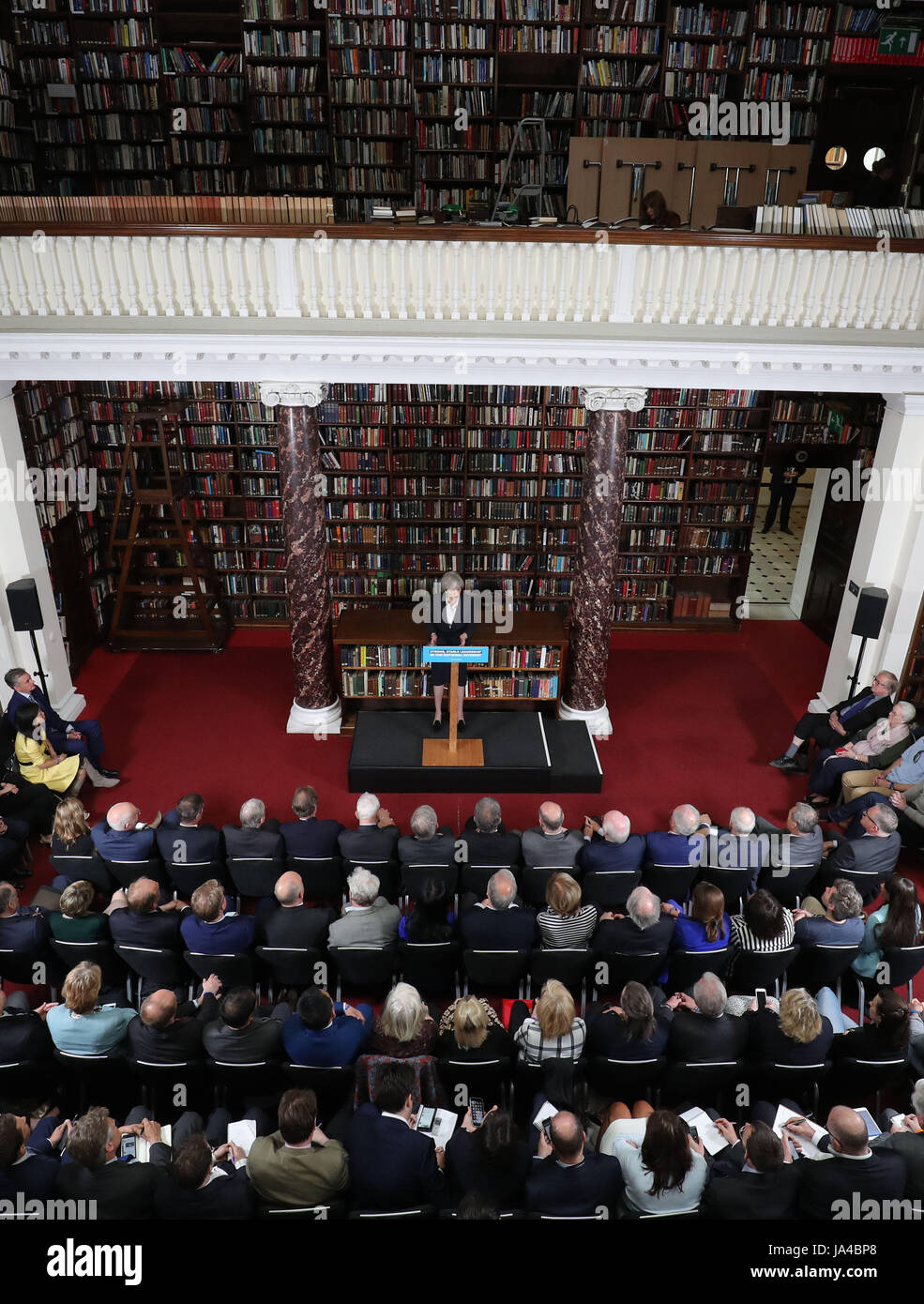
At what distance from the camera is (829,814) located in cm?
659

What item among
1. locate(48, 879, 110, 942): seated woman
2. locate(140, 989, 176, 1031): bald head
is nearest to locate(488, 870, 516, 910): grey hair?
locate(140, 989, 176, 1031): bald head

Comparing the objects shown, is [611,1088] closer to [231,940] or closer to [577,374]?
[231,940]

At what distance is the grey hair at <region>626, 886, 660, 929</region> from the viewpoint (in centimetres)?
443

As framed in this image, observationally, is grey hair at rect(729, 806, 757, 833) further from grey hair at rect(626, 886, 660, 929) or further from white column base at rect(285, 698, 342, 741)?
white column base at rect(285, 698, 342, 741)

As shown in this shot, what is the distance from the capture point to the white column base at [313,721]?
773 cm

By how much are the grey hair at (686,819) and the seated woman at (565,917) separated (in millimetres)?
830

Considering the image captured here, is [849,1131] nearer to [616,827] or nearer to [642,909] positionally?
[642,909]

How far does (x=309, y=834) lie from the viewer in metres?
5.33

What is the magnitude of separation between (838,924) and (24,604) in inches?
230

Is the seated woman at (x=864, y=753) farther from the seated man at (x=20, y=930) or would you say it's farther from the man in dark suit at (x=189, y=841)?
the seated man at (x=20, y=930)

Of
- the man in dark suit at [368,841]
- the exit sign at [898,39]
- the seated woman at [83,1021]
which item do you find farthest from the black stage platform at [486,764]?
the exit sign at [898,39]

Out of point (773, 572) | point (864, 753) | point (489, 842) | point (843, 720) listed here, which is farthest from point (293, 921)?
point (773, 572)

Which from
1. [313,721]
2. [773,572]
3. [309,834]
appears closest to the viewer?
[309,834]

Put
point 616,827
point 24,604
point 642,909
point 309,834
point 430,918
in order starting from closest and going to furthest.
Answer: point 642,909
point 430,918
point 616,827
point 309,834
point 24,604
